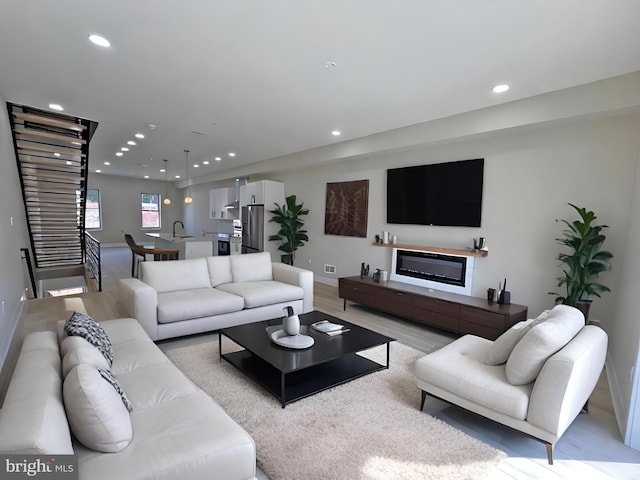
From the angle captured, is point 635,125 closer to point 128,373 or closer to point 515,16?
point 515,16

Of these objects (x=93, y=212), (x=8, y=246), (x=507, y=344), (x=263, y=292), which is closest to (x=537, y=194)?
(x=507, y=344)

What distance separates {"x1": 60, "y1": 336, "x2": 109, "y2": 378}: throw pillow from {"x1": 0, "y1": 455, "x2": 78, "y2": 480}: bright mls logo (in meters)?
0.55

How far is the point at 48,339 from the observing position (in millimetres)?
2008

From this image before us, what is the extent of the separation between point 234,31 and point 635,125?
154 inches

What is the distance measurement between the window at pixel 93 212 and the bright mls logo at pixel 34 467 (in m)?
13.3

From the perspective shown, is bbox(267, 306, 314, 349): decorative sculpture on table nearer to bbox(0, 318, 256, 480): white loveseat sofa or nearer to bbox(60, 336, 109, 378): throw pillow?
bbox(0, 318, 256, 480): white loveseat sofa

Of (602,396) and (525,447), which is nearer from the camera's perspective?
(525,447)

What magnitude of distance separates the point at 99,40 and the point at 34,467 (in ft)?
9.29

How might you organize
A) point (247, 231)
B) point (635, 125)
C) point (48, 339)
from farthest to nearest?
1. point (247, 231)
2. point (635, 125)
3. point (48, 339)

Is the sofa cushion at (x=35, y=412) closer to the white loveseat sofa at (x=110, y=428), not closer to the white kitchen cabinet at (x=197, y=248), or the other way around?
the white loveseat sofa at (x=110, y=428)

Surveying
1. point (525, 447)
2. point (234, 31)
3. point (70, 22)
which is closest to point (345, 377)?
point (525, 447)

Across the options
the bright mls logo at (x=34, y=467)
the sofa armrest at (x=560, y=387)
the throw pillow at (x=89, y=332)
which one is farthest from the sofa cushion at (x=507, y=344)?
the throw pillow at (x=89, y=332)

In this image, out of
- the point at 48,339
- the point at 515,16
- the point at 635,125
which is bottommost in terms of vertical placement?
the point at 48,339

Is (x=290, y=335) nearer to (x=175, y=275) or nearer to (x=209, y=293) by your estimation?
(x=209, y=293)
